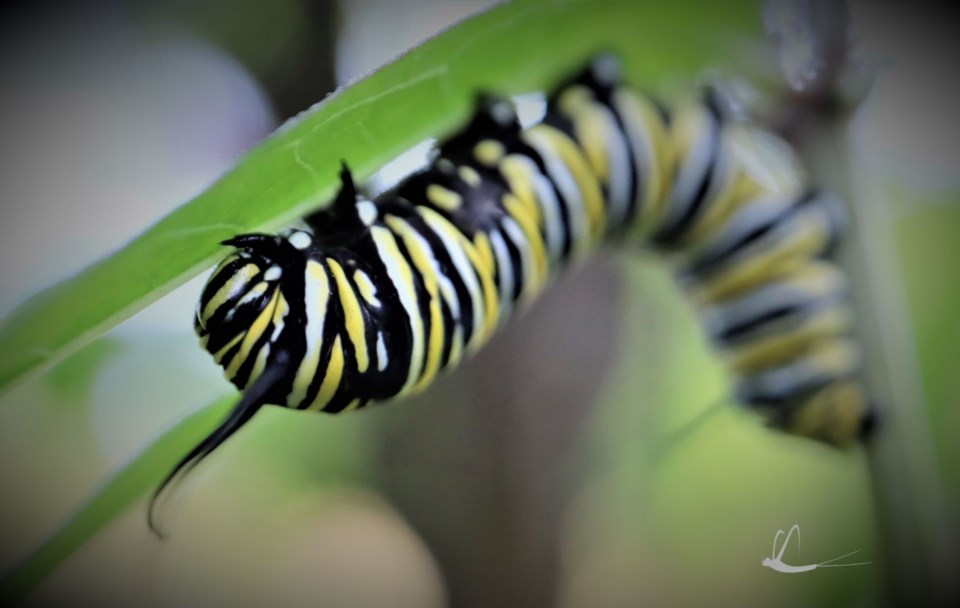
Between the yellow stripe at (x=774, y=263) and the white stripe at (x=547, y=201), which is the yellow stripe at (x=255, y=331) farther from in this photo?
the yellow stripe at (x=774, y=263)

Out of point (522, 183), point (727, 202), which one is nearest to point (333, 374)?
point (522, 183)

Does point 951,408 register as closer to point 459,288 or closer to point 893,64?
point 893,64

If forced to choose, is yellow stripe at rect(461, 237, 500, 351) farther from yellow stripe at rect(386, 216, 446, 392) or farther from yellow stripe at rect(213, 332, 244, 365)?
yellow stripe at rect(213, 332, 244, 365)

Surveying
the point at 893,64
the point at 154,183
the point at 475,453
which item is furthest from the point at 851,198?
the point at 154,183

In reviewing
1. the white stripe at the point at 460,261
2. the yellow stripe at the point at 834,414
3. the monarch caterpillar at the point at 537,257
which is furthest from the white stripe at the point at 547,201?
the yellow stripe at the point at 834,414

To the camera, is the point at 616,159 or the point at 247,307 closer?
the point at 247,307
